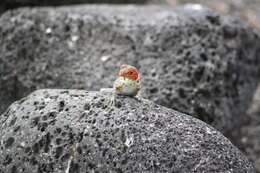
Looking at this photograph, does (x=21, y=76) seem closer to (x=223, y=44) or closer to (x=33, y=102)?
(x=33, y=102)

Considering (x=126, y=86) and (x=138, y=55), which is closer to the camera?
(x=126, y=86)

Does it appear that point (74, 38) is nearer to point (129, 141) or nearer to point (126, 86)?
point (126, 86)

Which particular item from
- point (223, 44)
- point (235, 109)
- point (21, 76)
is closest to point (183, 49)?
point (223, 44)

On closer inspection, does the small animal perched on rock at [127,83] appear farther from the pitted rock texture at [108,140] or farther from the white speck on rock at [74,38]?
the white speck on rock at [74,38]

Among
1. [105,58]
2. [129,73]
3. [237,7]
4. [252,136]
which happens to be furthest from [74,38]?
[237,7]

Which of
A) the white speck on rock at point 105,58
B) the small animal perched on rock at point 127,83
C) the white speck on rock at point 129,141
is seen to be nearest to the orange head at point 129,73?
the small animal perched on rock at point 127,83

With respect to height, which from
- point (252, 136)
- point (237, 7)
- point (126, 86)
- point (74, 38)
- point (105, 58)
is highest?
point (126, 86)

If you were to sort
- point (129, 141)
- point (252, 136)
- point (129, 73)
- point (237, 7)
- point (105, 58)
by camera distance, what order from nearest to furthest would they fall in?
point (129, 141) < point (129, 73) < point (105, 58) < point (252, 136) < point (237, 7)
